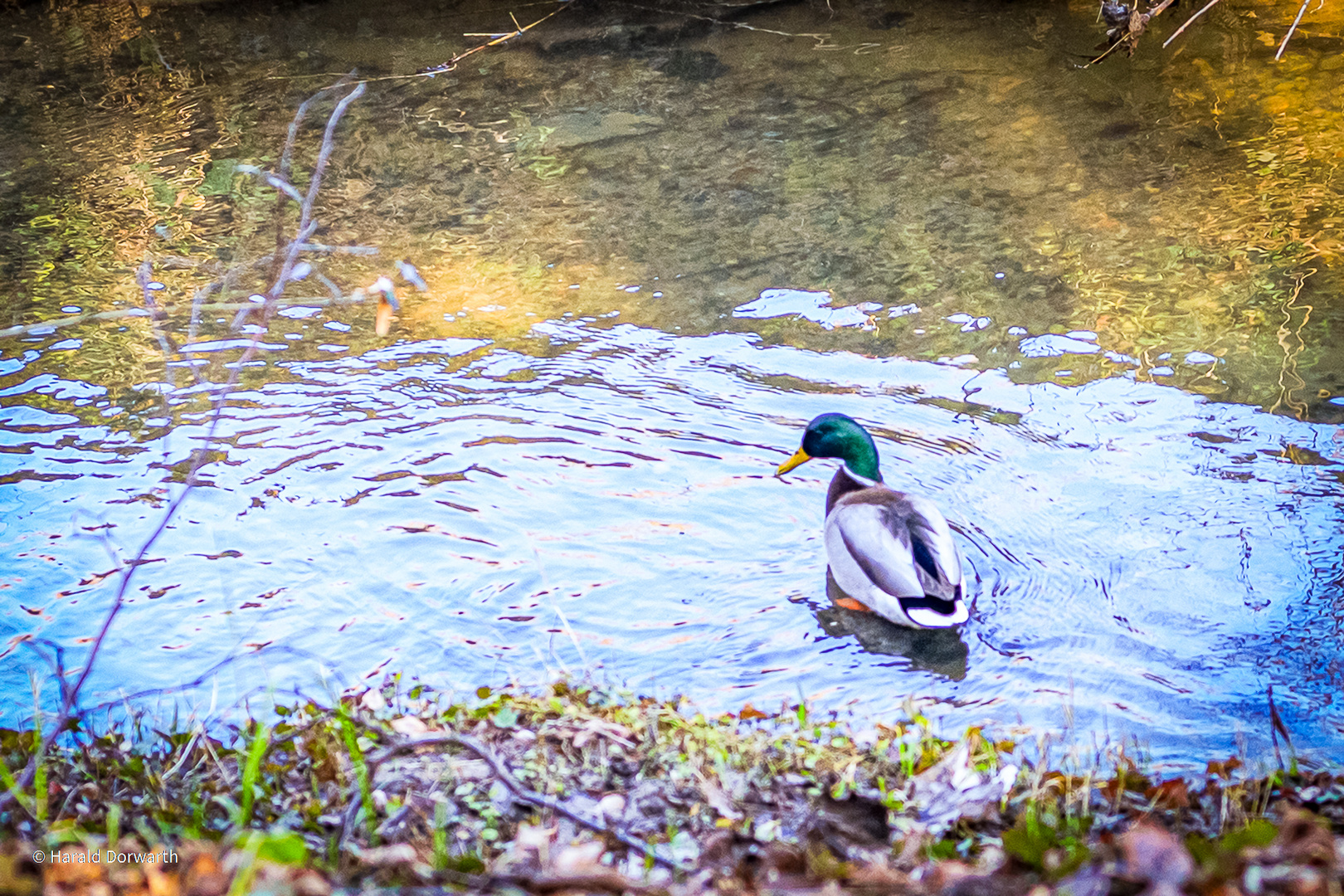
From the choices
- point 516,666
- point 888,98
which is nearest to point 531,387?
point 516,666

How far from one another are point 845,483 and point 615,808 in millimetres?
2078

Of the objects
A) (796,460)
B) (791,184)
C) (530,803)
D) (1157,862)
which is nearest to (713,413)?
(796,460)

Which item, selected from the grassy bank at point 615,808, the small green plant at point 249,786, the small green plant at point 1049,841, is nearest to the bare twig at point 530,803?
the grassy bank at point 615,808

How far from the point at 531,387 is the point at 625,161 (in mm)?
2893

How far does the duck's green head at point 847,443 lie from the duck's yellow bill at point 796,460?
11 cm

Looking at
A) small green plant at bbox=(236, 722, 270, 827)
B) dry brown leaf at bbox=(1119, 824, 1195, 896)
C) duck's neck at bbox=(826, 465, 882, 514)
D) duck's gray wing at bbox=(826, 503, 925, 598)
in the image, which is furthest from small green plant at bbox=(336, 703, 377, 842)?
duck's neck at bbox=(826, 465, 882, 514)

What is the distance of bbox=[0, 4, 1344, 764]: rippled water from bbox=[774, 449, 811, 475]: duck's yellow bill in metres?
0.20

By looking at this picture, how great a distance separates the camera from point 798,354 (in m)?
5.63

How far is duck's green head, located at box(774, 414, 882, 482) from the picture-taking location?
14.6ft

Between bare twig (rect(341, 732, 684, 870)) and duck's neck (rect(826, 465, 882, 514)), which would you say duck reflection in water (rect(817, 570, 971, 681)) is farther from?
bare twig (rect(341, 732, 684, 870))

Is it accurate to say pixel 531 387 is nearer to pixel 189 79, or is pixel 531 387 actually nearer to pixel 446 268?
pixel 446 268

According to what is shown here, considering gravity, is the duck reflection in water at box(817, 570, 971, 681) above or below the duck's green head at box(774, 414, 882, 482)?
below

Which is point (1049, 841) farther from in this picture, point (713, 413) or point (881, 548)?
point (713, 413)

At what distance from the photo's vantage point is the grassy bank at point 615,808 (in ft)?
6.44
